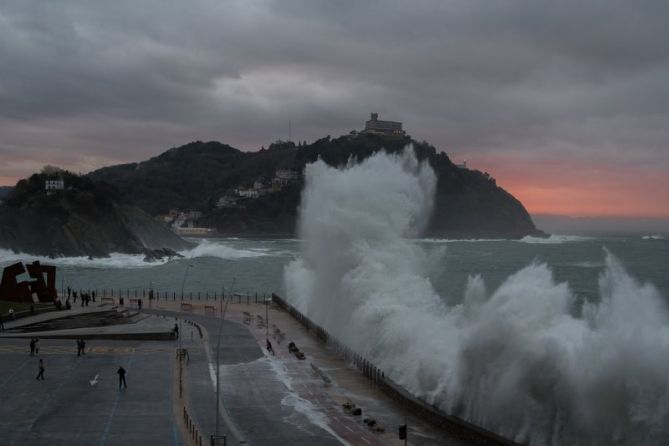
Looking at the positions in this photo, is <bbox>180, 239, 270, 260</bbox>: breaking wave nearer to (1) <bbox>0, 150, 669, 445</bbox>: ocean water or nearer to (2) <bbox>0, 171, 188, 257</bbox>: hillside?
(2) <bbox>0, 171, 188, 257</bbox>: hillside

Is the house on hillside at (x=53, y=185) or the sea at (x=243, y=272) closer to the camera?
the sea at (x=243, y=272)

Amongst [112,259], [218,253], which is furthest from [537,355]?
[218,253]

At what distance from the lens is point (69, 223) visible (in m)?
143

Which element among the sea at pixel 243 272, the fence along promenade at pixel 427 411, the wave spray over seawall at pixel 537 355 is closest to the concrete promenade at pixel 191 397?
the fence along promenade at pixel 427 411

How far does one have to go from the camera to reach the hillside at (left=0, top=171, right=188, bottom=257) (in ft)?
460

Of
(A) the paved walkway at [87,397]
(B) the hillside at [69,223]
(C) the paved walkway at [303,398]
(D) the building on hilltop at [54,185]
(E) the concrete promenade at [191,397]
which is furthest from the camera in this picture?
(D) the building on hilltop at [54,185]

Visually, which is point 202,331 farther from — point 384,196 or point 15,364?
point 384,196

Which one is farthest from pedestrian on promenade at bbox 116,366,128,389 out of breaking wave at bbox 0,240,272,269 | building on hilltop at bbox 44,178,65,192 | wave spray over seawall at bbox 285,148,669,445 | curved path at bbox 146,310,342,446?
building on hilltop at bbox 44,178,65,192

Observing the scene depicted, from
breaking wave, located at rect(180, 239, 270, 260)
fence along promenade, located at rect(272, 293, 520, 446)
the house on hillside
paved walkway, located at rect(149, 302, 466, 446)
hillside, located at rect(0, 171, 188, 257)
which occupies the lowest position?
paved walkway, located at rect(149, 302, 466, 446)

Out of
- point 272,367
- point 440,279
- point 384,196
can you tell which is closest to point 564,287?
point 272,367

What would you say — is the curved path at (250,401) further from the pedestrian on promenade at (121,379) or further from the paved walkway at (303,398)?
the pedestrian on promenade at (121,379)

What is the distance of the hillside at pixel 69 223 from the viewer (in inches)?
5517

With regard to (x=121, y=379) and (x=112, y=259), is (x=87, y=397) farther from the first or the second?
(x=112, y=259)

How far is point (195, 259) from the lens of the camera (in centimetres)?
14225
